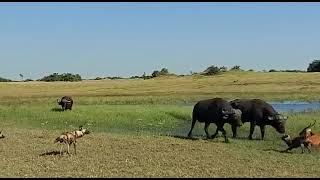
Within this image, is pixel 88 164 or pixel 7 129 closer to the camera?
pixel 88 164

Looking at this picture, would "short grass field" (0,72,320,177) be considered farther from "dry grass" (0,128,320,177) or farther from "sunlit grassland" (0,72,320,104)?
"sunlit grassland" (0,72,320,104)

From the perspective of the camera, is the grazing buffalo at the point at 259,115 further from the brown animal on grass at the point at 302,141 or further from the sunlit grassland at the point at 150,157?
the brown animal on grass at the point at 302,141

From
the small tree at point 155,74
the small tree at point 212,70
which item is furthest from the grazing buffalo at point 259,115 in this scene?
the small tree at point 155,74

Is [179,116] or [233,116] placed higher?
[233,116]

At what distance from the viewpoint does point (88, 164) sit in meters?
18.0

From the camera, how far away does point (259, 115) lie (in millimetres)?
26797

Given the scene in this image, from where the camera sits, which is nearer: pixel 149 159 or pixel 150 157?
pixel 149 159

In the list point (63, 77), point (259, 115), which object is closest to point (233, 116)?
point (259, 115)

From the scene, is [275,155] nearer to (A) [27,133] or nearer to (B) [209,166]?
(B) [209,166]

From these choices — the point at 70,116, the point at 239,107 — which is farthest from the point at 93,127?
the point at 239,107

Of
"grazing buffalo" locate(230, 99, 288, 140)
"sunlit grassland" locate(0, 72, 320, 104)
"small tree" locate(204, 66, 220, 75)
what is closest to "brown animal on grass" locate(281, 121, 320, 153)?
"grazing buffalo" locate(230, 99, 288, 140)

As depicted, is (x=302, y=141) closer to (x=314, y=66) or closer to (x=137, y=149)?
(x=137, y=149)

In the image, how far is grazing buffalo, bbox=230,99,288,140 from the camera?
26.5 m

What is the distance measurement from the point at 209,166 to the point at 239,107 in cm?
1034
